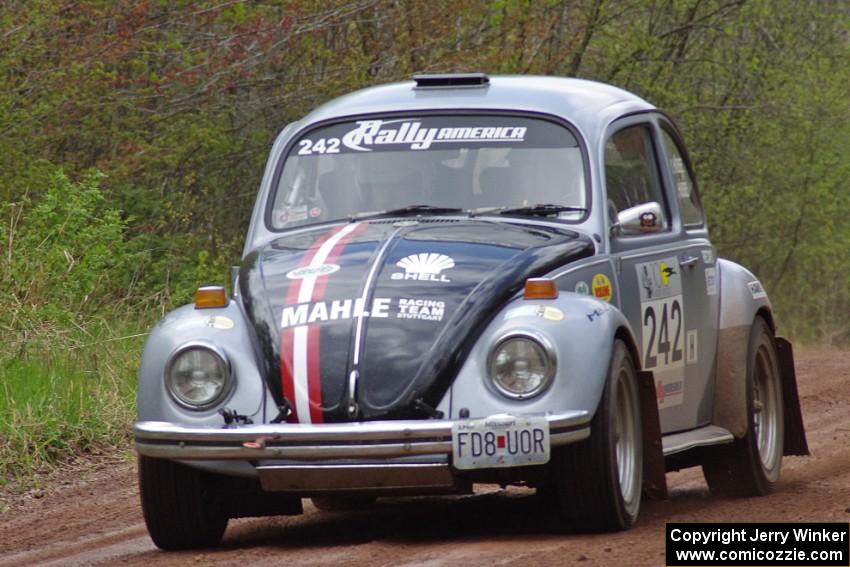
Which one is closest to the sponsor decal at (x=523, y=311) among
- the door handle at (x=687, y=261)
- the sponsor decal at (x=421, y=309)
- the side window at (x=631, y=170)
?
the sponsor decal at (x=421, y=309)

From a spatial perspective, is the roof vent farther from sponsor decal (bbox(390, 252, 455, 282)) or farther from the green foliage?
the green foliage

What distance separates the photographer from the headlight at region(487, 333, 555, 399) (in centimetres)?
618

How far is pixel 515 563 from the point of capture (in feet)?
19.0

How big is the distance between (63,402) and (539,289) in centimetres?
446

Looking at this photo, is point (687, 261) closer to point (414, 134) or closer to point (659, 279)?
point (659, 279)

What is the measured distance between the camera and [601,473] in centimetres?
629

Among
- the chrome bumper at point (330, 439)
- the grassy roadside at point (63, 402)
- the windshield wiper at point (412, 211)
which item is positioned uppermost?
the windshield wiper at point (412, 211)

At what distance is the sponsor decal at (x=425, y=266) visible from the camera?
654 cm

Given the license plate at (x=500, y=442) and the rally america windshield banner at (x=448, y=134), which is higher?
the rally america windshield banner at (x=448, y=134)

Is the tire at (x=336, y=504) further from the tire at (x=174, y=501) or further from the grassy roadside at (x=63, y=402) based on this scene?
the grassy roadside at (x=63, y=402)

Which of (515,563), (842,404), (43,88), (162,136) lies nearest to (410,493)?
(515,563)

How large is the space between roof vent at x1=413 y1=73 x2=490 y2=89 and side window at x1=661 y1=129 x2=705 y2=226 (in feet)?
3.48

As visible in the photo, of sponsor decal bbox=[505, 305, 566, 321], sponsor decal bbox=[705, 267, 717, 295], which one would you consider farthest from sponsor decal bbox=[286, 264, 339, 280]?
sponsor decal bbox=[705, 267, 717, 295]

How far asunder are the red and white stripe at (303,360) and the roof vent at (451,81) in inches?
61.3
